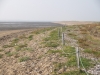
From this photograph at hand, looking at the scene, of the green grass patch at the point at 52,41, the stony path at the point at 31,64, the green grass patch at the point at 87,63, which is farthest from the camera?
the green grass patch at the point at 52,41

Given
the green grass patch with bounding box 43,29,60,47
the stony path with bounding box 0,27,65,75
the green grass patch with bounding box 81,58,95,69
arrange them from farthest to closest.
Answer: the green grass patch with bounding box 43,29,60,47 → the stony path with bounding box 0,27,65,75 → the green grass patch with bounding box 81,58,95,69

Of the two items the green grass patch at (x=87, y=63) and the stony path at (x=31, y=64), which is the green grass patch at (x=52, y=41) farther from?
the green grass patch at (x=87, y=63)

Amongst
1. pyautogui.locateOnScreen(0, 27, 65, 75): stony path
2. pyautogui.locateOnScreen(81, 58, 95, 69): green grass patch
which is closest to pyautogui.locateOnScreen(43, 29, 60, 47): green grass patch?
pyautogui.locateOnScreen(0, 27, 65, 75): stony path

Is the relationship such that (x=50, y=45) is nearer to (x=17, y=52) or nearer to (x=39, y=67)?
(x=17, y=52)

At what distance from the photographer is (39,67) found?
19781 millimetres

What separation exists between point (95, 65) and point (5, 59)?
1078 centimetres

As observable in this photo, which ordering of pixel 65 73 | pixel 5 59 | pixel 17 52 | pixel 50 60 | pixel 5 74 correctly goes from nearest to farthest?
1. pixel 65 73
2. pixel 5 74
3. pixel 50 60
4. pixel 5 59
5. pixel 17 52

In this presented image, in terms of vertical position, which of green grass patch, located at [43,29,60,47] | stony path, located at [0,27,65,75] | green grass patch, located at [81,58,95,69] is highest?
green grass patch, located at [81,58,95,69]

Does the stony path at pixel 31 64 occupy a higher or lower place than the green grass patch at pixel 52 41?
lower

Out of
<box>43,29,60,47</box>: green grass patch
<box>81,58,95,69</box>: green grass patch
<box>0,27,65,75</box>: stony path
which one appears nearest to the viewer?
<box>81,58,95,69</box>: green grass patch

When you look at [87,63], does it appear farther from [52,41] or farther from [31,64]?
[52,41]

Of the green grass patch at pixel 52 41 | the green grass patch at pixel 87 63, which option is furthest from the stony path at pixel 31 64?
the green grass patch at pixel 52 41

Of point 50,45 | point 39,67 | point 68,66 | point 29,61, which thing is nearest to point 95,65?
point 68,66

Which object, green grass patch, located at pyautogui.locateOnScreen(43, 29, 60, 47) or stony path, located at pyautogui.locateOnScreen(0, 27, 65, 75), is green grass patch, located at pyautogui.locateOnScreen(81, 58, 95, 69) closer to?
stony path, located at pyautogui.locateOnScreen(0, 27, 65, 75)
